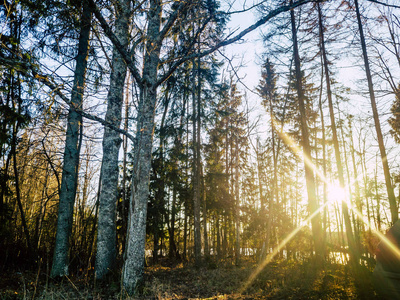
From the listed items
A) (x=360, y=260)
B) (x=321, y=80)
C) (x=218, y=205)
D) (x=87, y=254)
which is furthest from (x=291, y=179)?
(x=87, y=254)

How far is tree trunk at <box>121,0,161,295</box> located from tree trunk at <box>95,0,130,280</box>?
1.27 meters

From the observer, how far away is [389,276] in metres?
3.66

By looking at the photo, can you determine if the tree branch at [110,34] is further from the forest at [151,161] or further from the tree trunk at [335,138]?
the tree trunk at [335,138]

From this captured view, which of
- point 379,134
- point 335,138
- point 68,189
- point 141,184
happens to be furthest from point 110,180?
point 379,134

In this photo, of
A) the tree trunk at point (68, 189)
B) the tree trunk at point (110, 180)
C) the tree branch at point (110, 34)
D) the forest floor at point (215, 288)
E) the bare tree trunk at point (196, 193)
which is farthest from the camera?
the bare tree trunk at point (196, 193)

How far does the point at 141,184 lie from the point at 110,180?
2264 mm

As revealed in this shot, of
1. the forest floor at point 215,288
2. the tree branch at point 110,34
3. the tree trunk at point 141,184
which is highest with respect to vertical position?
the tree branch at point 110,34

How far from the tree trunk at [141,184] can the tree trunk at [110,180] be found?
4.17 feet

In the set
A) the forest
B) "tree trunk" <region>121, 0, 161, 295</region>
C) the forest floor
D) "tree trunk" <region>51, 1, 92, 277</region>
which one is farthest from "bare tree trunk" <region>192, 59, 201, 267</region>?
"tree trunk" <region>121, 0, 161, 295</region>

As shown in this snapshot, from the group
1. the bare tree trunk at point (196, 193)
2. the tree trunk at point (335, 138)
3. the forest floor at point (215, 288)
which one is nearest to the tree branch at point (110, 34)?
the forest floor at point (215, 288)

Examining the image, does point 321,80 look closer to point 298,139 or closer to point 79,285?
point 298,139

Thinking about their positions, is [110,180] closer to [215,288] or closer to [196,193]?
[215,288]

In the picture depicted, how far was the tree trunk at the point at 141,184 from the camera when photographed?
4051 millimetres

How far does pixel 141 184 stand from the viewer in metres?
4.25
